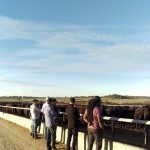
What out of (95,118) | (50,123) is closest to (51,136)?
(50,123)

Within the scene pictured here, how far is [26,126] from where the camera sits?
24406mm

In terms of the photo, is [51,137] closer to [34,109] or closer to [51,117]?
[51,117]

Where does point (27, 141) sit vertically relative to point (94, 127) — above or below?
below

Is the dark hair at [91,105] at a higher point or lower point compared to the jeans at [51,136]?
higher

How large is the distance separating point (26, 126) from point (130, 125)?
652cm

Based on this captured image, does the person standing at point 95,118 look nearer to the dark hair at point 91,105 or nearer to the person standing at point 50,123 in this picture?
the dark hair at point 91,105

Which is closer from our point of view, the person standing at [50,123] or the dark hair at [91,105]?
the dark hair at [91,105]

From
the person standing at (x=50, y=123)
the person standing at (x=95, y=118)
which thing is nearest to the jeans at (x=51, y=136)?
the person standing at (x=50, y=123)

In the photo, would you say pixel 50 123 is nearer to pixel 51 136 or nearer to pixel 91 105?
pixel 51 136

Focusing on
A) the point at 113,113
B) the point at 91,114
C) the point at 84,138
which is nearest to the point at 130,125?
the point at 113,113

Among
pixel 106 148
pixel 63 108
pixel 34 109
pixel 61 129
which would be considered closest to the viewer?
pixel 106 148

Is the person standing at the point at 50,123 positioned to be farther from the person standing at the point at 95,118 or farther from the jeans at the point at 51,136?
the person standing at the point at 95,118

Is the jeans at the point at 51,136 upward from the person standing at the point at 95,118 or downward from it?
downward

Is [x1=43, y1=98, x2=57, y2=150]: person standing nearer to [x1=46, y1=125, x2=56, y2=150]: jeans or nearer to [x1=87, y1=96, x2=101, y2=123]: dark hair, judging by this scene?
[x1=46, y1=125, x2=56, y2=150]: jeans
